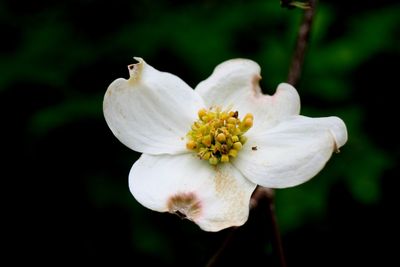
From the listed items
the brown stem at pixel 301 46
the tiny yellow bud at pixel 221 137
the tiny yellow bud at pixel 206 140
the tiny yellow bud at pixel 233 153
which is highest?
the brown stem at pixel 301 46

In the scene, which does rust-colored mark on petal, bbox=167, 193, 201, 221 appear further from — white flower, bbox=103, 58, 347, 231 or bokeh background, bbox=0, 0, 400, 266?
bokeh background, bbox=0, 0, 400, 266

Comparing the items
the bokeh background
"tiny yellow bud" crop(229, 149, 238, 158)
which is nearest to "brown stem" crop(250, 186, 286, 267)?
"tiny yellow bud" crop(229, 149, 238, 158)

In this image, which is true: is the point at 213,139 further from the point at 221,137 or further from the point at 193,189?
the point at 193,189

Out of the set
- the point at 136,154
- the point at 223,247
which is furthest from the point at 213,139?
the point at 136,154

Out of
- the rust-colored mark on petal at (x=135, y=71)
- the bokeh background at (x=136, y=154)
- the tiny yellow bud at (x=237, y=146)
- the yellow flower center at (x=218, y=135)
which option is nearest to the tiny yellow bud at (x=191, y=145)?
the yellow flower center at (x=218, y=135)

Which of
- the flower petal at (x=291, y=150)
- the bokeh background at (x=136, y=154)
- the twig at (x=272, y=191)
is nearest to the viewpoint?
the flower petal at (x=291, y=150)

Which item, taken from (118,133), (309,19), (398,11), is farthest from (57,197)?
(398,11)

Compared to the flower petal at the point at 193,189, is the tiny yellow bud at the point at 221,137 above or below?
above

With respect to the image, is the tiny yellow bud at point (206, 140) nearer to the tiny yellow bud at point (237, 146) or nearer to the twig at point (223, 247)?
the tiny yellow bud at point (237, 146)

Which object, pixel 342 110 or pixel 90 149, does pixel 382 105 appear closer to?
pixel 342 110
